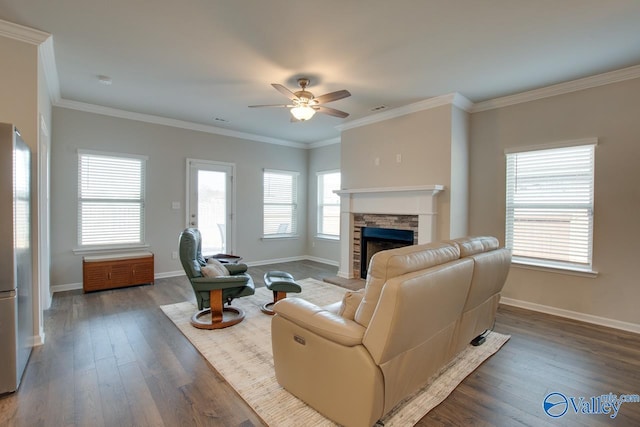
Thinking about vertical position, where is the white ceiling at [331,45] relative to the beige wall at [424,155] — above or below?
above

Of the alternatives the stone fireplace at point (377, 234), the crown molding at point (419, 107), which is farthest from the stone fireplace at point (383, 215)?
the crown molding at point (419, 107)

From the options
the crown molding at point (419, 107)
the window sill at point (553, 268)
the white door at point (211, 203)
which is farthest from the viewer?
the white door at point (211, 203)

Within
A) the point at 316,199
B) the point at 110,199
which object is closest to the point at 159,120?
the point at 110,199

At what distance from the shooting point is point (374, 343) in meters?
1.60

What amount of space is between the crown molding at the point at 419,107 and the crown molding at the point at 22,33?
4.02 m

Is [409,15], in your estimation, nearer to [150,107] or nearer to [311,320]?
[311,320]

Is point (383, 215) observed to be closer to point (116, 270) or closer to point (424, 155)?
point (424, 155)

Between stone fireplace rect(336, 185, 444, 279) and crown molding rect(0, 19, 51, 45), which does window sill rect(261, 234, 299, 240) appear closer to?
stone fireplace rect(336, 185, 444, 279)

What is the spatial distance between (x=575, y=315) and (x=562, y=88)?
2.72 meters

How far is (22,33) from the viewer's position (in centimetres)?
268

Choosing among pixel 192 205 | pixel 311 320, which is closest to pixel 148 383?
pixel 311 320

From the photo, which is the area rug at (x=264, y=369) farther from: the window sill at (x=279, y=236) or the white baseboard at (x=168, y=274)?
the window sill at (x=279, y=236)

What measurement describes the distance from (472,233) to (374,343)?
11.7 feet

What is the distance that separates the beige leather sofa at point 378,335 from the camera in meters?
1.60
